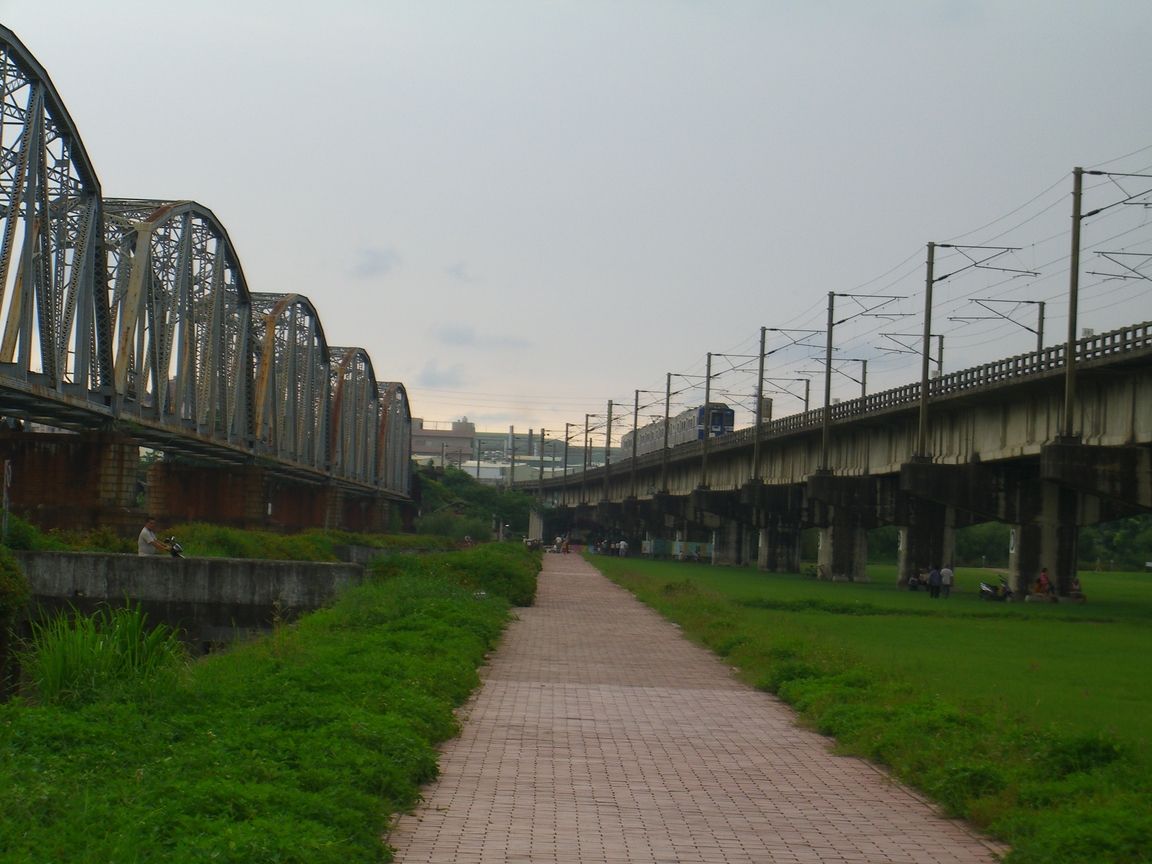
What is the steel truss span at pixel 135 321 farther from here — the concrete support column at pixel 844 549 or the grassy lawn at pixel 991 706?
the concrete support column at pixel 844 549

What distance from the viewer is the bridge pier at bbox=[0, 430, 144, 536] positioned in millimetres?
36062

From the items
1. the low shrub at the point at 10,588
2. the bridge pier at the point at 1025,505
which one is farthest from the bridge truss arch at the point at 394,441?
the low shrub at the point at 10,588

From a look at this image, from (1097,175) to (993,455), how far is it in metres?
12.4

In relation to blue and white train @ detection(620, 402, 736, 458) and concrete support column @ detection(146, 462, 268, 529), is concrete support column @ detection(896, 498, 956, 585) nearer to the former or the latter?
blue and white train @ detection(620, 402, 736, 458)

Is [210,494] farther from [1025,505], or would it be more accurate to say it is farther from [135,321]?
[1025,505]

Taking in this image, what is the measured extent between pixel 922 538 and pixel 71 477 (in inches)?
1363

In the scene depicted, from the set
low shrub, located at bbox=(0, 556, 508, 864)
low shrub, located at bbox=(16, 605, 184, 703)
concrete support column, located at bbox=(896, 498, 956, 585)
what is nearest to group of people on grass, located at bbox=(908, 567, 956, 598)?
concrete support column, located at bbox=(896, 498, 956, 585)

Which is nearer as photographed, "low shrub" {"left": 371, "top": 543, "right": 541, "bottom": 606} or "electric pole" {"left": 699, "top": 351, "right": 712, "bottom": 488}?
"low shrub" {"left": 371, "top": 543, "right": 541, "bottom": 606}

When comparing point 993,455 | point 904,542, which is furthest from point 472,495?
point 993,455

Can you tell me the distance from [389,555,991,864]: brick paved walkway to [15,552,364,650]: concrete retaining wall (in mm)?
8952

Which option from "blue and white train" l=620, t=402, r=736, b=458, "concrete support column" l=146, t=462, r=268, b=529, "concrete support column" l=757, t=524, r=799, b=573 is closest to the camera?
"concrete support column" l=146, t=462, r=268, b=529

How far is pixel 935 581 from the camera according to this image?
44375 millimetres

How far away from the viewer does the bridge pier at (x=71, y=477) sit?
36.1 m

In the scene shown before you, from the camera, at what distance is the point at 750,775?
1001cm
